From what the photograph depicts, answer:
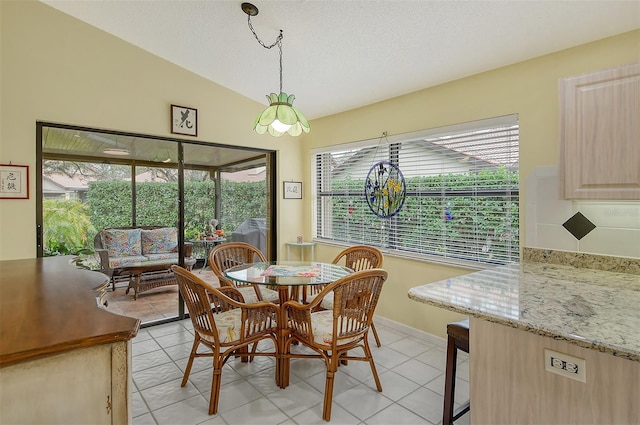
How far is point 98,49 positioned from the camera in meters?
A: 3.13

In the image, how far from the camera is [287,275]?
2.78 metres

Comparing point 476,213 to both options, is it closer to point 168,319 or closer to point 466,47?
point 466,47

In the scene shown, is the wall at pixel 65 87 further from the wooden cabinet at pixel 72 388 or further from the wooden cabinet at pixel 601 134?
the wooden cabinet at pixel 601 134

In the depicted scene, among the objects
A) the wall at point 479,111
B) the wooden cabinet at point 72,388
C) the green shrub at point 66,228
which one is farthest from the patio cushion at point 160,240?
the wooden cabinet at point 72,388

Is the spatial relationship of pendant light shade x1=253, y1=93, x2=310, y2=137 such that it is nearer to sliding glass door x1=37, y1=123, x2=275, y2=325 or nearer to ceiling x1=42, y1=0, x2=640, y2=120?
ceiling x1=42, y1=0, x2=640, y2=120

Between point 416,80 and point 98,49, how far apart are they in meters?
2.94

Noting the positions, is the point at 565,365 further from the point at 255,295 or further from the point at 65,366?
the point at 255,295

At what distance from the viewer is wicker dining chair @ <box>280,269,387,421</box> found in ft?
6.95

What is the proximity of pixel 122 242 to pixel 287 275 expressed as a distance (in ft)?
6.30

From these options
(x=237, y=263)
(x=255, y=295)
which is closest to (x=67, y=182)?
(x=237, y=263)

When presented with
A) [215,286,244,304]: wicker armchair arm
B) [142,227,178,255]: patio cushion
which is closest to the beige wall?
[142,227,178,255]: patio cushion

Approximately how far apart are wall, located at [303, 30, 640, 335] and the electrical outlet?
1314 mm

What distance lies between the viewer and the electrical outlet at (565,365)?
1190mm

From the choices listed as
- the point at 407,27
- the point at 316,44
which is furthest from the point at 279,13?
the point at 407,27
